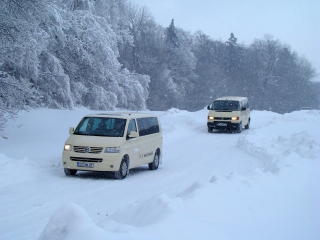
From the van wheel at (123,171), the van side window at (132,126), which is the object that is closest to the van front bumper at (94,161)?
the van wheel at (123,171)

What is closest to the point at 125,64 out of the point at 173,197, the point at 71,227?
the point at 173,197

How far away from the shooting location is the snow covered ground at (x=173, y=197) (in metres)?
6.62

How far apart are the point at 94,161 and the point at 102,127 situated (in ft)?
→ 4.83

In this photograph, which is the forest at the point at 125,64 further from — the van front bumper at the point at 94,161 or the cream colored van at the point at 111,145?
the van front bumper at the point at 94,161

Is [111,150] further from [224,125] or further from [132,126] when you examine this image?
[224,125]

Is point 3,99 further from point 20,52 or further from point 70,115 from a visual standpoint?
point 70,115

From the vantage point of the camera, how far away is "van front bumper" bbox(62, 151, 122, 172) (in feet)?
47.8

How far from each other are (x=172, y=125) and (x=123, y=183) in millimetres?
19215

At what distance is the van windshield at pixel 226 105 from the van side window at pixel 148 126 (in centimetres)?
1502

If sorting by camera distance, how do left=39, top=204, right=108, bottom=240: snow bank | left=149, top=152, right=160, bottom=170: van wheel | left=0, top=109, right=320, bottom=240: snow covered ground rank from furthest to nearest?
left=149, top=152, right=160, bottom=170: van wheel < left=0, top=109, right=320, bottom=240: snow covered ground < left=39, top=204, right=108, bottom=240: snow bank

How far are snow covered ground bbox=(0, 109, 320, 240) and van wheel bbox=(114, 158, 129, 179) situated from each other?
0.69 feet

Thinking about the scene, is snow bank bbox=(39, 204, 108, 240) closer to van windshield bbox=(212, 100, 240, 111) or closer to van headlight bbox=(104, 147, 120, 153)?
van headlight bbox=(104, 147, 120, 153)

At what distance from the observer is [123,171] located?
1499cm

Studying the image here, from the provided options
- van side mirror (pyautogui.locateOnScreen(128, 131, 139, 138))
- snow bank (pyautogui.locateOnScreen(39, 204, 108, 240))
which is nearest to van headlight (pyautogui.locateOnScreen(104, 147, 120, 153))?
van side mirror (pyautogui.locateOnScreen(128, 131, 139, 138))
